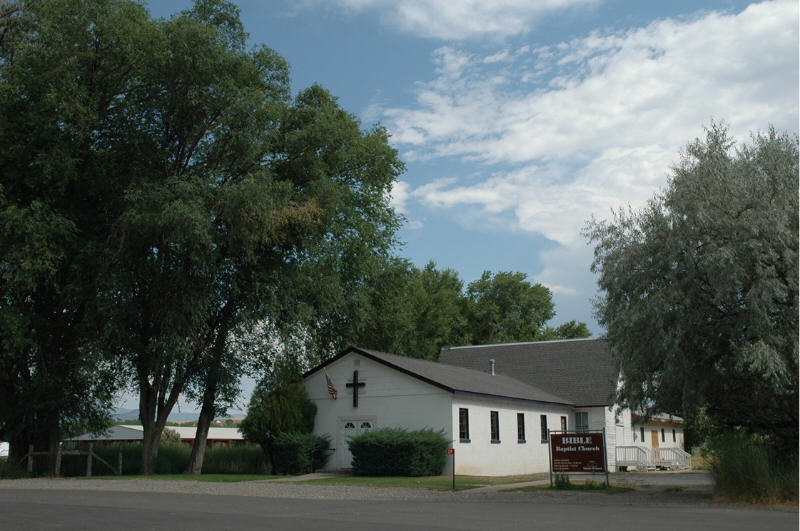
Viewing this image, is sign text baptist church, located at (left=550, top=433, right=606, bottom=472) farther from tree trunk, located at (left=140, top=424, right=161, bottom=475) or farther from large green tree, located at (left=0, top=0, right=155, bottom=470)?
large green tree, located at (left=0, top=0, right=155, bottom=470)

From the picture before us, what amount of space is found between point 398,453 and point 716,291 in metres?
13.1

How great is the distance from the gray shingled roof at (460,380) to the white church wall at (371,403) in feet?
0.98

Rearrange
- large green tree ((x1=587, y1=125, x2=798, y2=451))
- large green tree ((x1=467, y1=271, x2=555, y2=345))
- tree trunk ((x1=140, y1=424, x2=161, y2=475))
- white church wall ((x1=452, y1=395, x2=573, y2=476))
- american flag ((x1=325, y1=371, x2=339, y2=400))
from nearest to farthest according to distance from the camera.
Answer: large green tree ((x1=587, y1=125, x2=798, y2=451))
white church wall ((x1=452, y1=395, x2=573, y2=476))
tree trunk ((x1=140, y1=424, x2=161, y2=475))
american flag ((x1=325, y1=371, x2=339, y2=400))
large green tree ((x1=467, y1=271, x2=555, y2=345))

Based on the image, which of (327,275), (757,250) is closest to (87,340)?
(327,275)

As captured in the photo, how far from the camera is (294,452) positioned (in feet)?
91.2

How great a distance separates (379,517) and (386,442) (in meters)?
12.6

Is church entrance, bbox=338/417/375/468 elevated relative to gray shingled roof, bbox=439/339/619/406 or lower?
lower

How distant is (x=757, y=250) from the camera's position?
15336 mm

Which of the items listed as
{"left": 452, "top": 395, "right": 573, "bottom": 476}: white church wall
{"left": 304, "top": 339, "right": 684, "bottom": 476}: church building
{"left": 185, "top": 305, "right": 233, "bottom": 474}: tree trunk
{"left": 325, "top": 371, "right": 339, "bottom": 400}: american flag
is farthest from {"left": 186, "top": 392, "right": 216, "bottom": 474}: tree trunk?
{"left": 452, "top": 395, "right": 573, "bottom": 476}: white church wall

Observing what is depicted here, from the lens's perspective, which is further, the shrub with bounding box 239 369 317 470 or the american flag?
the american flag

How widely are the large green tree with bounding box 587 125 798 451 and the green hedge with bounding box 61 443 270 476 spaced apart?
17.0m

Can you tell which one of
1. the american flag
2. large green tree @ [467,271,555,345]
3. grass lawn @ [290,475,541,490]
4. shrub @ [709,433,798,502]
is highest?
large green tree @ [467,271,555,345]

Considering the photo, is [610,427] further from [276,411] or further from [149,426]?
[149,426]

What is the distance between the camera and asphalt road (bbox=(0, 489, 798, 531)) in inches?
452
